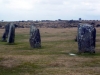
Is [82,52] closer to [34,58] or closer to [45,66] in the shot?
[34,58]

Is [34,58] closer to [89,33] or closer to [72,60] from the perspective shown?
[72,60]

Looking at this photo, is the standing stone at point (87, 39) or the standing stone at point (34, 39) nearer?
the standing stone at point (87, 39)

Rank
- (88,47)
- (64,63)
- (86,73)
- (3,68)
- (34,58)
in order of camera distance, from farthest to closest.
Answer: (88,47)
(34,58)
(64,63)
(3,68)
(86,73)

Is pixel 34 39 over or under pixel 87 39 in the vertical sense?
under

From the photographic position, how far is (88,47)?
27922 millimetres

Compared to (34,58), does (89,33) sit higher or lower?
higher

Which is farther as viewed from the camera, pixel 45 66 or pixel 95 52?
pixel 95 52

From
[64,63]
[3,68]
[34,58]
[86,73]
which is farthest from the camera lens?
[34,58]

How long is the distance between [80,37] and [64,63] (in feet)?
21.0

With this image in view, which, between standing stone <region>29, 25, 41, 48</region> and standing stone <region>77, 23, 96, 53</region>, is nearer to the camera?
standing stone <region>77, 23, 96, 53</region>

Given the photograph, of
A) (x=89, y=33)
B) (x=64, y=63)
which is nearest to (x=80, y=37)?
(x=89, y=33)

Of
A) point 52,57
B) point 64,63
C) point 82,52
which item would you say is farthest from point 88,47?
point 64,63

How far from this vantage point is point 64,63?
884 inches

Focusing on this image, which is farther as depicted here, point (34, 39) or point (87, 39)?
point (34, 39)
